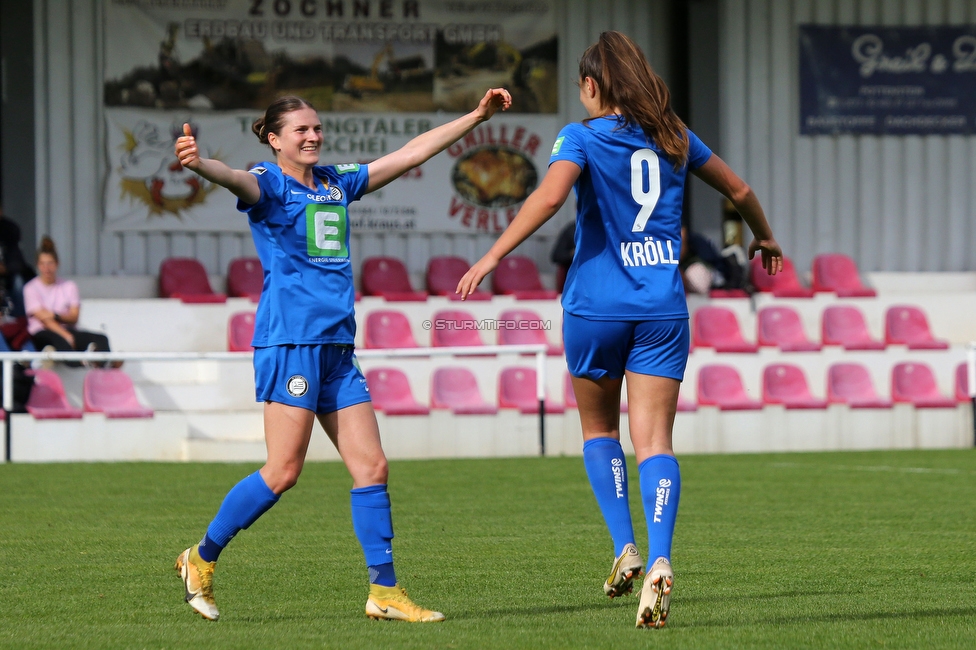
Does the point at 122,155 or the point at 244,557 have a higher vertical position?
the point at 122,155

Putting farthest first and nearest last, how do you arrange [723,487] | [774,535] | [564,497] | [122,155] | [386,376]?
[122,155] < [386,376] < [723,487] < [564,497] < [774,535]

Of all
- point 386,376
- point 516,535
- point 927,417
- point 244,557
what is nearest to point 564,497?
point 516,535

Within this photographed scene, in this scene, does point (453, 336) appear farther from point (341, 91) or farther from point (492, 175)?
point (341, 91)

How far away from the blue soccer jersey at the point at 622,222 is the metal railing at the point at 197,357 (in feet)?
23.4

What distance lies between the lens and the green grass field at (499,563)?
401 cm

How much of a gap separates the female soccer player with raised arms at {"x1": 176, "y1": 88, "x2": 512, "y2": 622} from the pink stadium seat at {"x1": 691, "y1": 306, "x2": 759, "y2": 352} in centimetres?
981

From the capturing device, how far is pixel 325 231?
427cm

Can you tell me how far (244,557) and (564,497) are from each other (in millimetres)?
2984

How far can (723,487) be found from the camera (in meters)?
8.95

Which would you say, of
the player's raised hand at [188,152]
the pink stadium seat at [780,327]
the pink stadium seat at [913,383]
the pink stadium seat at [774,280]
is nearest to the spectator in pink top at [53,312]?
the pink stadium seat at [780,327]

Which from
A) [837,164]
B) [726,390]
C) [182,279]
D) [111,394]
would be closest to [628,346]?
[111,394]

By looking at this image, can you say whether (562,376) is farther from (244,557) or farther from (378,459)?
(378,459)

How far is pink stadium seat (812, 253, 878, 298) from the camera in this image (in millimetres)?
16031

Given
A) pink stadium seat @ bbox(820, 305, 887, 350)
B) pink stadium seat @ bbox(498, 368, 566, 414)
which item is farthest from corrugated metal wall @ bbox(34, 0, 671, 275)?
pink stadium seat @ bbox(498, 368, 566, 414)
